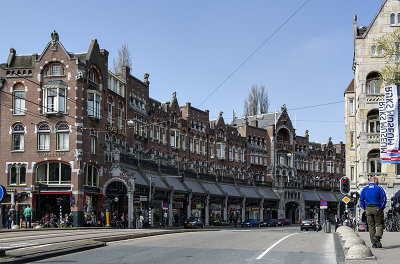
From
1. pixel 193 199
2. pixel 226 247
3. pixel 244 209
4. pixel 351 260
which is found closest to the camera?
pixel 351 260

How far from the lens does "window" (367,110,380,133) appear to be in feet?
154

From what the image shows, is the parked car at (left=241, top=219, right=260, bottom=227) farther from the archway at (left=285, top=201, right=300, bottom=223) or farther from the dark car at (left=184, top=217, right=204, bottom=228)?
the archway at (left=285, top=201, right=300, bottom=223)

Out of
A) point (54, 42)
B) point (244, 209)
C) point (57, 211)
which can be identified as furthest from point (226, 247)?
point (244, 209)

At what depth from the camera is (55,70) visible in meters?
53.4

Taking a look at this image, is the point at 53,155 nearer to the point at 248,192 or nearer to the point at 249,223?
the point at 249,223

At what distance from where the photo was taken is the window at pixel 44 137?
52.4m

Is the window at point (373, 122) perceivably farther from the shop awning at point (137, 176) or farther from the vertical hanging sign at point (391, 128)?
the shop awning at point (137, 176)

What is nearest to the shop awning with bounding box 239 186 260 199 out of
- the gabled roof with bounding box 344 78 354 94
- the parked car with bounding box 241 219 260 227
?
the parked car with bounding box 241 219 260 227

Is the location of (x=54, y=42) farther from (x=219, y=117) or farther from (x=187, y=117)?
(x=219, y=117)

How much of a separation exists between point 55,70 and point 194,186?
24.4 metres

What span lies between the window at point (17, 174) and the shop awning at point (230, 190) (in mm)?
31909

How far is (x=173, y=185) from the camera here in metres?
64.2

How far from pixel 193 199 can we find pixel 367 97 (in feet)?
93.7

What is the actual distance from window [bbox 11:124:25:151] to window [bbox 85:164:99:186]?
6430 mm
